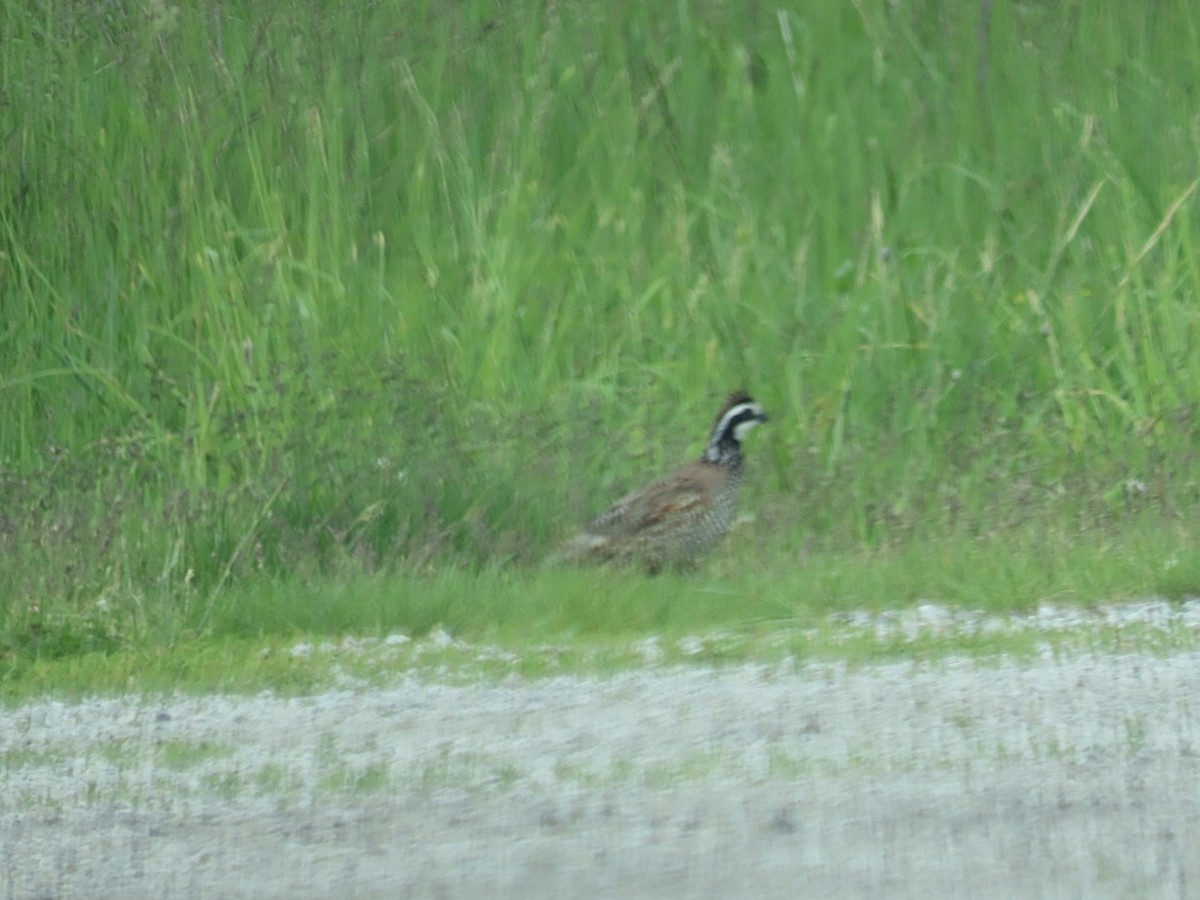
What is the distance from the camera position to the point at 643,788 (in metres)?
5.71

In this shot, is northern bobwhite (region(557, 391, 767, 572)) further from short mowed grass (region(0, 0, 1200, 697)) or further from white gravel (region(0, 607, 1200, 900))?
white gravel (region(0, 607, 1200, 900))

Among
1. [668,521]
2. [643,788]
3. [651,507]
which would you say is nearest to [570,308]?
[651,507]

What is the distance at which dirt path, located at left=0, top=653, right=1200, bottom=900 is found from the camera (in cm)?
507

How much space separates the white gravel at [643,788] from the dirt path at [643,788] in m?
0.01

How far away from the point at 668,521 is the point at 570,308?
2.56 metres

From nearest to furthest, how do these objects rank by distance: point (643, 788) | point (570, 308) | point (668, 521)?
point (643, 788), point (668, 521), point (570, 308)

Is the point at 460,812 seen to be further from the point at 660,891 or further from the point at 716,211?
the point at 716,211

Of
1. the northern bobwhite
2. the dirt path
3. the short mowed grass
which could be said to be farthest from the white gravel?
the northern bobwhite

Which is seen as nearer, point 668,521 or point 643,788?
point 643,788

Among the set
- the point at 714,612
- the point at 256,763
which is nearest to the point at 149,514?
the point at 714,612

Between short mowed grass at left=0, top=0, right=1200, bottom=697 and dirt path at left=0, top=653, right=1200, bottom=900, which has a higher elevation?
dirt path at left=0, top=653, right=1200, bottom=900

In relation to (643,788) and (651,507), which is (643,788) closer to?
(643,788)

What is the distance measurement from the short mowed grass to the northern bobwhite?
194mm

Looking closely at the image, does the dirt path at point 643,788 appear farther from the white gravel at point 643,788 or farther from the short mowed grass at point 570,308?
the short mowed grass at point 570,308
